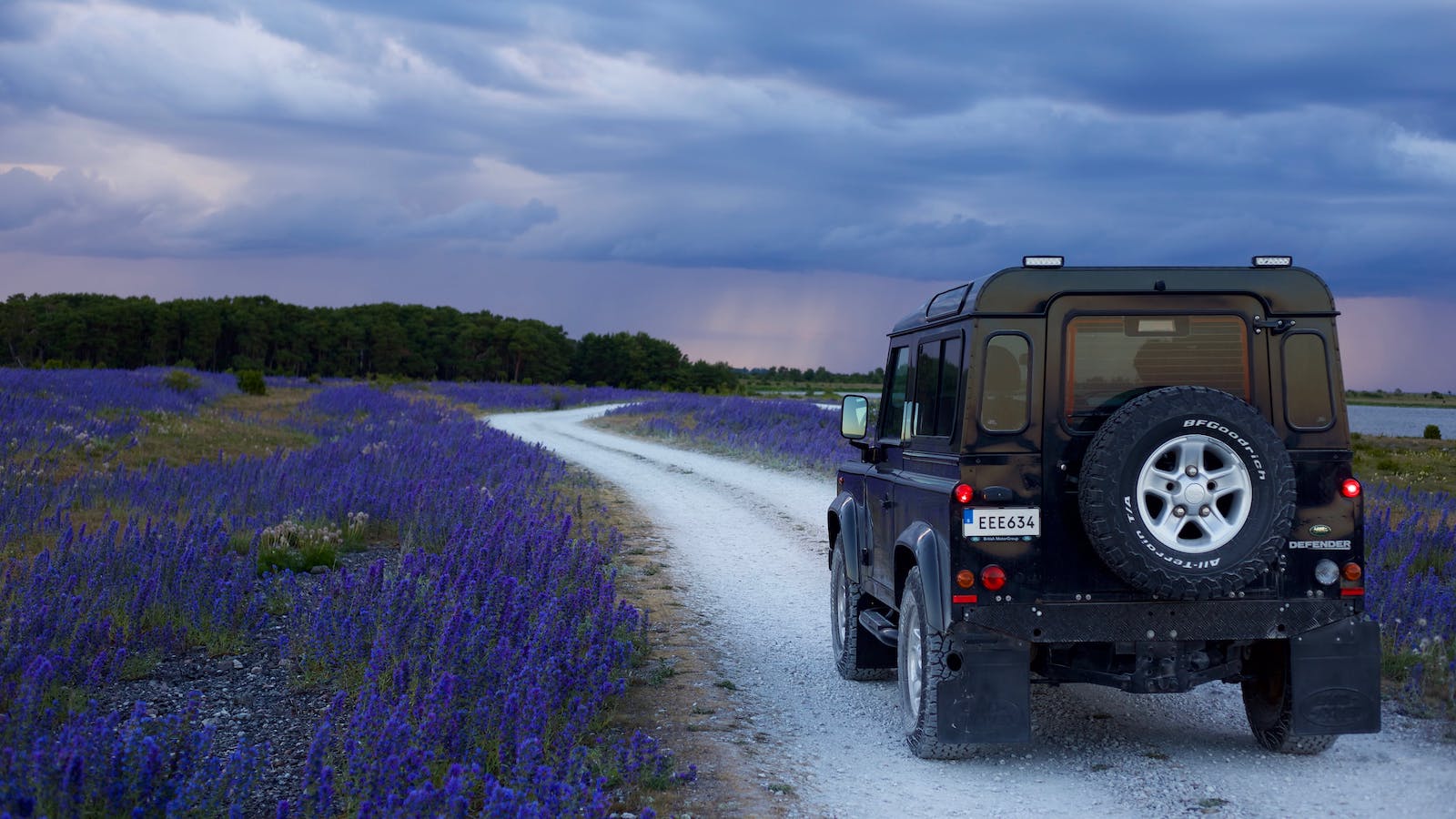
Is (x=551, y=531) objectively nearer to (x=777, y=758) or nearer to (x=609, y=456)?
(x=777, y=758)

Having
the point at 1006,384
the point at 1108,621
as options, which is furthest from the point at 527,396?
the point at 1108,621

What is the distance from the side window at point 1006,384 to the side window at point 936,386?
23cm

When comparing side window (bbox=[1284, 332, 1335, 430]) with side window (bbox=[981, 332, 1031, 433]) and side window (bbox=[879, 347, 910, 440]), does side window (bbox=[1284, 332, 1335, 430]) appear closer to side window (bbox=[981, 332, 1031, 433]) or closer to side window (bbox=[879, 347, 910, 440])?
side window (bbox=[981, 332, 1031, 433])

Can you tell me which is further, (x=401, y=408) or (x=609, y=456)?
(x=401, y=408)

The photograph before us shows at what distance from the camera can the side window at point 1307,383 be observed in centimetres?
558

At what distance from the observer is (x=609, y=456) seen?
84.8 feet

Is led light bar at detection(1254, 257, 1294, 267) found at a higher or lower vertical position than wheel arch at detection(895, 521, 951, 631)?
higher

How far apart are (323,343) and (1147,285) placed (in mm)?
104561

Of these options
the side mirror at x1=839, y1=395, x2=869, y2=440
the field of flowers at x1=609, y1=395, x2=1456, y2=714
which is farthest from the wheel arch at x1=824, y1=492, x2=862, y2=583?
the field of flowers at x1=609, y1=395, x2=1456, y2=714

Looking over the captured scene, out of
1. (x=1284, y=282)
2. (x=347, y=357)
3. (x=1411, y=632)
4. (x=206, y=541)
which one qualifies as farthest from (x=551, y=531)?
(x=347, y=357)

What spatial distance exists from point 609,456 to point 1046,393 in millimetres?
20845

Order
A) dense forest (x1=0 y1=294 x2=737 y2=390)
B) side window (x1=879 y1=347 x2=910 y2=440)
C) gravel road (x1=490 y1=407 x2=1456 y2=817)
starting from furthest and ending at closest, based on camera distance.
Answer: dense forest (x1=0 y1=294 x2=737 y2=390), side window (x1=879 y1=347 x2=910 y2=440), gravel road (x1=490 y1=407 x2=1456 y2=817)

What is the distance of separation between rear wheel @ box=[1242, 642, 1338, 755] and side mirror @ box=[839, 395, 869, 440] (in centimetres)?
269

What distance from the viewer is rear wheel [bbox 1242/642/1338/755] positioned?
18.8ft
